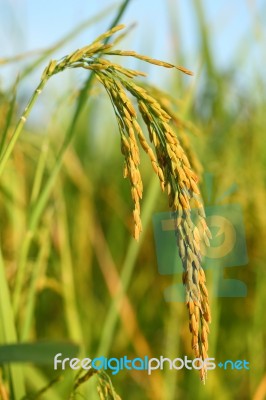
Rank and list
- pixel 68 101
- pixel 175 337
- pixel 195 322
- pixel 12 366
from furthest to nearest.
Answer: pixel 175 337 < pixel 68 101 < pixel 12 366 < pixel 195 322

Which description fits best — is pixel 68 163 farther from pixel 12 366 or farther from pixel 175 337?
pixel 12 366

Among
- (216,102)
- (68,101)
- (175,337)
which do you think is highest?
(216,102)

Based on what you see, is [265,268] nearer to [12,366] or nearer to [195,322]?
[12,366]

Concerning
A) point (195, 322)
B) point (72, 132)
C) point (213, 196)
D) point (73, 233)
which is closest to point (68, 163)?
point (73, 233)

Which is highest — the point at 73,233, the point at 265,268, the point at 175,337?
the point at 73,233

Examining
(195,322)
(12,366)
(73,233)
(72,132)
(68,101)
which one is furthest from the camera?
(73,233)

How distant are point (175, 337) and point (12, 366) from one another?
622mm

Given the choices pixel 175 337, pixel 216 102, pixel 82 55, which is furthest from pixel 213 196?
pixel 82 55

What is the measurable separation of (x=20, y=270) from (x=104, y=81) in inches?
15.3

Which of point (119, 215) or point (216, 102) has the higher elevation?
point (216, 102)

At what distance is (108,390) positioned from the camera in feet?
1.83

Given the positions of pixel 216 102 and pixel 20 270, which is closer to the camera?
pixel 20 270

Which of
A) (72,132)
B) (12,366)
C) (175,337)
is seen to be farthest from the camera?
(175,337)

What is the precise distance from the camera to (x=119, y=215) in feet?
6.61
